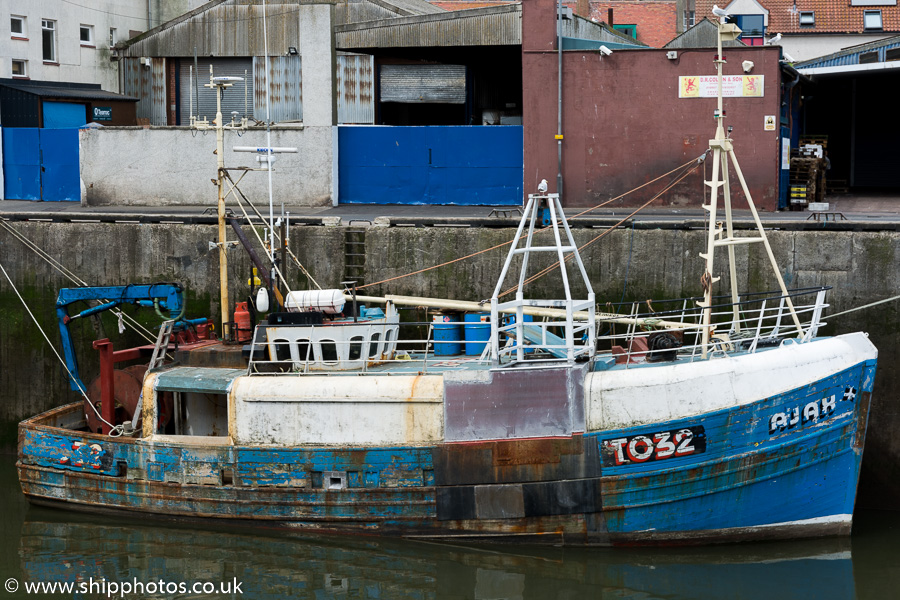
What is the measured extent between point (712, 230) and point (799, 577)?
4433mm

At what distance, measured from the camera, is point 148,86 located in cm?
3494

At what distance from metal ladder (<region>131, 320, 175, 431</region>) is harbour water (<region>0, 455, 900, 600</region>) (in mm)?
1715

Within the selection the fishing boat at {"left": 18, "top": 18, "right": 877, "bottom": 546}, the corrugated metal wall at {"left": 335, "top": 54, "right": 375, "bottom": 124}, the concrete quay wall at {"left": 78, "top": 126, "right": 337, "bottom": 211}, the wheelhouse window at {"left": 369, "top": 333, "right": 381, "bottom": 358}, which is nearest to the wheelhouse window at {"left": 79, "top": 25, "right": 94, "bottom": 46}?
the corrugated metal wall at {"left": 335, "top": 54, "right": 375, "bottom": 124}

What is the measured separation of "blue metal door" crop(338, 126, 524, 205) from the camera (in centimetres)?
2266

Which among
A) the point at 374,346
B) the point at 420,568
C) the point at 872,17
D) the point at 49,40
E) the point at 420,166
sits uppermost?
the point at 872,17

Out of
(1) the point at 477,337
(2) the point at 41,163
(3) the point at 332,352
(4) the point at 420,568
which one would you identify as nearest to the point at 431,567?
(4) the point at 420,568

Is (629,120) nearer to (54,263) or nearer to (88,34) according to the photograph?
(54,263)

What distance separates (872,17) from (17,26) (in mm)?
27826

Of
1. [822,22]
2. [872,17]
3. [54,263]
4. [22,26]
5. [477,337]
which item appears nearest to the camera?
[477,337]

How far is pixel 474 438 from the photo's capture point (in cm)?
1285

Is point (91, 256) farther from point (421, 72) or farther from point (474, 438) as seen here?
point (421, 72)

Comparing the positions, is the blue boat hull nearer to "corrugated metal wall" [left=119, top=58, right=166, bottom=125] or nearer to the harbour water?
the harbour water

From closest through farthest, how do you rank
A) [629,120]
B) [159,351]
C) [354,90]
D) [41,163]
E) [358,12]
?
[159,351]
[629,120]
[41,163]
[354,90]
[358,12]

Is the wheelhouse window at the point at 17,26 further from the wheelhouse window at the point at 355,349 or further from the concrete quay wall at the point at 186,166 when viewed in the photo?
the wheelhouse window at the point at 355,349
